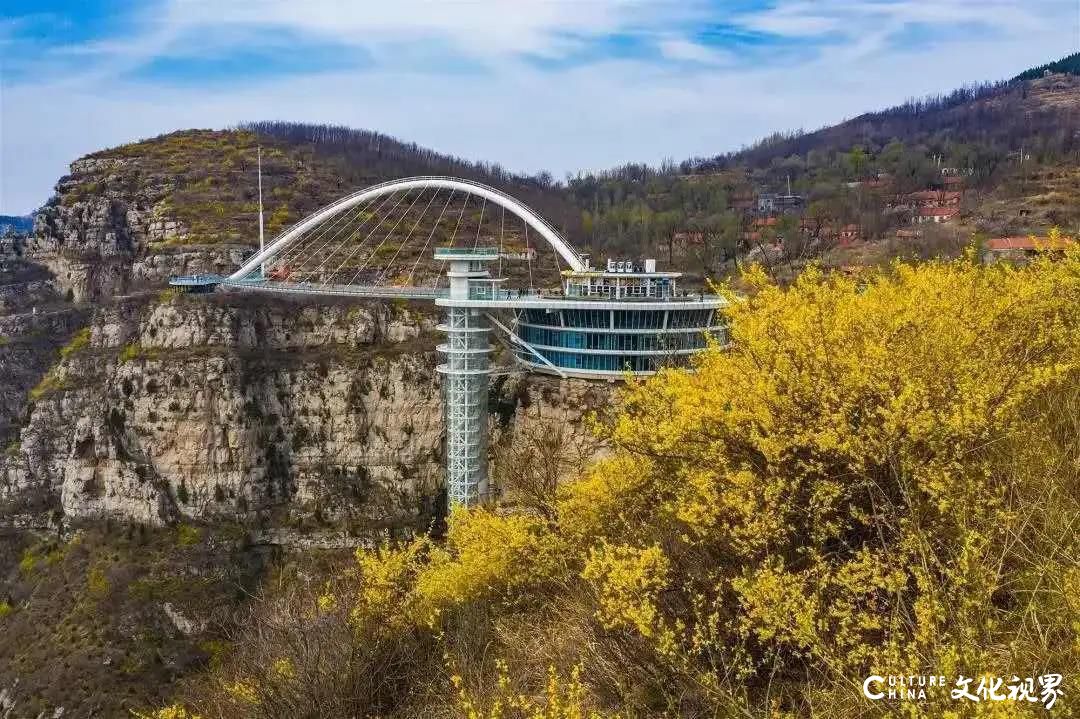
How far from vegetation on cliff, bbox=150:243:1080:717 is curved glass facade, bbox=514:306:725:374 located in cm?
2722

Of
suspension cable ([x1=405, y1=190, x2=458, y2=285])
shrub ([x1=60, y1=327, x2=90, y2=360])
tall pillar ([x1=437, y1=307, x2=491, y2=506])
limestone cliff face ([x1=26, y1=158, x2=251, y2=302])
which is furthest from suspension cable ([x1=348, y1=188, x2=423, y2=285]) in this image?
shrub ([x1=60, y1=327, x2=90, y2=360])

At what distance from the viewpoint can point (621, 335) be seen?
139ft

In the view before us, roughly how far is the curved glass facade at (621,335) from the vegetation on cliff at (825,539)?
27.2m

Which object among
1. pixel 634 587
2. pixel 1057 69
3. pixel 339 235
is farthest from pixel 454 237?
pixel 1057 69

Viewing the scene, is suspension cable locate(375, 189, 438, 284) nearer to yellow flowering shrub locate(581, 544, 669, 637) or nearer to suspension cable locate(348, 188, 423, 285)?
suspension cable locate(348, 188, 423, 285)

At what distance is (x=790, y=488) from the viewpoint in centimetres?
1009

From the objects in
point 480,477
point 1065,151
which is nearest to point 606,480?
point 480,477

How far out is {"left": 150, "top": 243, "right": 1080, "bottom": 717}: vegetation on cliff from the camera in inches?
297

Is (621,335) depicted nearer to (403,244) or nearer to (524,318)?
(524,318)

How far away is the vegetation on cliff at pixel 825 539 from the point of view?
754 centimetres

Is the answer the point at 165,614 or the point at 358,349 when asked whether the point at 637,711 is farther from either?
the point at 358,349

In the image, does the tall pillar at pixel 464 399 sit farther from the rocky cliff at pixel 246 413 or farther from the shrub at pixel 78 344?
the shrub at pixel 78 344

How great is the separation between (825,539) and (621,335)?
3287cm

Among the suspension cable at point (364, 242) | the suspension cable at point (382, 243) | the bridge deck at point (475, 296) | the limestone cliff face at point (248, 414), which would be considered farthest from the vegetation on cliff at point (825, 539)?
the suspension cable at point (382, 243)
